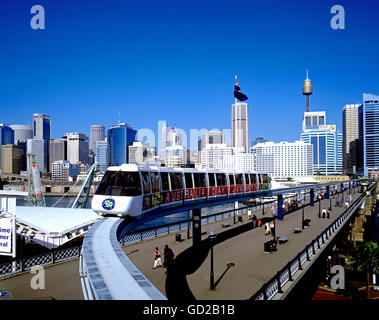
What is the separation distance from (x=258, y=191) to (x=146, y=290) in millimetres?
27655

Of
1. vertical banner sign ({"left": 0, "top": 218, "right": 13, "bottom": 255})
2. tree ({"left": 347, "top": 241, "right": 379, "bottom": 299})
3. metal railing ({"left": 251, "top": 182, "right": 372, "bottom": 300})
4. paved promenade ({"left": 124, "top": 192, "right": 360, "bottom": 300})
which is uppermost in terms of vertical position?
vertical banner sign ({"left": 0, "top": 218, "right": 13, "bottom": 255})

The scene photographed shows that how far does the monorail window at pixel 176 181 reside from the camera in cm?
1862

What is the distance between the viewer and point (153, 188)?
16.1m

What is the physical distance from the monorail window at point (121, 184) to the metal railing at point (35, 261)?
4.85m

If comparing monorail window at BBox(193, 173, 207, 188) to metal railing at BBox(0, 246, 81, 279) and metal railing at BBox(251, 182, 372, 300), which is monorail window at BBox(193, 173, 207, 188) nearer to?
metal railing at BBox(251, 182, 372, 300)

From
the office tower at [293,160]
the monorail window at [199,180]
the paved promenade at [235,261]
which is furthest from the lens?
the office tower at [293,160]

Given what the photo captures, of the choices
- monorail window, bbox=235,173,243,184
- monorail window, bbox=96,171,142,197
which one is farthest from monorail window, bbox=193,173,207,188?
monorail window, bbox=96,171,142,197

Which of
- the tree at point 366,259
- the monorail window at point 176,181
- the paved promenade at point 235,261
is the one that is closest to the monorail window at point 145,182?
the monorail window at point 176,181

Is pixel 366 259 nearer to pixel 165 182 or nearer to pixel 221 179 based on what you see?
pixel 221 179

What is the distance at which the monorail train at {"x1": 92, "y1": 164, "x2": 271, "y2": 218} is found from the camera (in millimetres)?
13797

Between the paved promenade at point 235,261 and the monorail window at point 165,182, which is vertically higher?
the monorail window at point 165,182

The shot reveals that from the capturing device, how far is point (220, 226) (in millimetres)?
31172

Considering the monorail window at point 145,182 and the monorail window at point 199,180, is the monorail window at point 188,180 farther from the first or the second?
the monorail window at point 145,182
